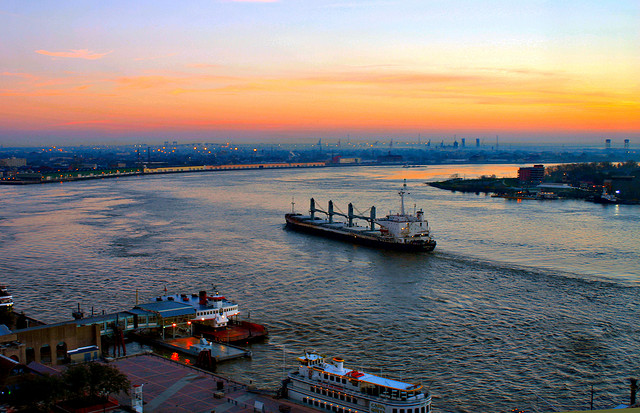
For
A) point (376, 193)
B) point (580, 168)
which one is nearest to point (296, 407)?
point (376, 193)

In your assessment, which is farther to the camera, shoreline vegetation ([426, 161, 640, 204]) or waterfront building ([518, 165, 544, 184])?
waterfront building ([518, 165, 544, 184])

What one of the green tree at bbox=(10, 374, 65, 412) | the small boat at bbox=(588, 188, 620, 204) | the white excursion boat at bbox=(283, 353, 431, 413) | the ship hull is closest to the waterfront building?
the small boat at bbox=(588, 188, 620, 204)

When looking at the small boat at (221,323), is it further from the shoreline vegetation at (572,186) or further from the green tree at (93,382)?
the shoreline vegetation at (572,186)

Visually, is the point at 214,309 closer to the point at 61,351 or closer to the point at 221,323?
the point at 221,323

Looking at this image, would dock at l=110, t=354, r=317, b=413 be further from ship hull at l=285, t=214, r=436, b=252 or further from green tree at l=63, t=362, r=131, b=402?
ship hull at l=285, t=214, r=436, b=252

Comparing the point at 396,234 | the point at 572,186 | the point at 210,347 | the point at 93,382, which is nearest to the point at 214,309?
the point at 210,347

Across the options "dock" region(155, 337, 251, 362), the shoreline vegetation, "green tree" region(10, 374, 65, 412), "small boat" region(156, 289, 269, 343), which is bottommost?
"dock" region(155, 337, 251, 362)
